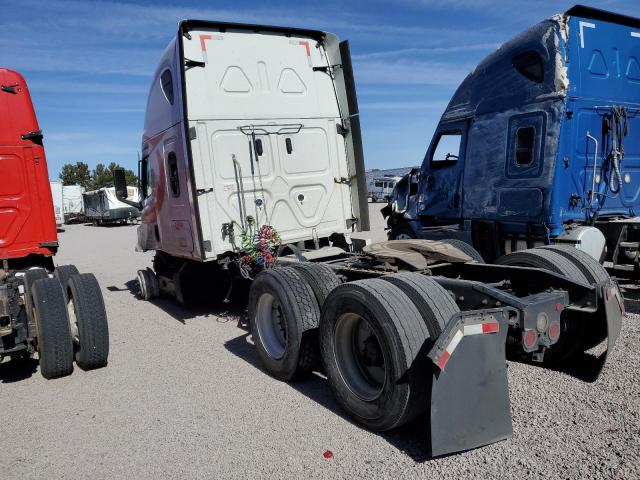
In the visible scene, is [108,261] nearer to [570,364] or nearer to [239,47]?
[239,47]

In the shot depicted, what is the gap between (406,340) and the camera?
344 centimetres

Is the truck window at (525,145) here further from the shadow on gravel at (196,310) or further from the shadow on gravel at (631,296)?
the shadow on gravel at (196,310)

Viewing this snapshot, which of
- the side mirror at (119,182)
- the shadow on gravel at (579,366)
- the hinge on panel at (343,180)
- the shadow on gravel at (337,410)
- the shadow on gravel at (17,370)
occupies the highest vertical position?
the side mirror at (119,182)

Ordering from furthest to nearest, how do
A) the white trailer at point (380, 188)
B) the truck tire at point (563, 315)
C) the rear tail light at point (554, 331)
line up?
the white trailer at point (380, 188) < the truck tire at point (563, 315) < the rear tail light at point (554, 331)

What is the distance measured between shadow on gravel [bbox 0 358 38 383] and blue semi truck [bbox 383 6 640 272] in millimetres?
5983

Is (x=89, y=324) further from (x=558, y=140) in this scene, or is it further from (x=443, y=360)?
(x=558, y=140)

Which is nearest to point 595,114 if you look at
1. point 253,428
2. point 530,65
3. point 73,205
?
point 530,65

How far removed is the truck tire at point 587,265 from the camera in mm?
4582

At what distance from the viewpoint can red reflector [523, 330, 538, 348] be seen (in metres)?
3.63

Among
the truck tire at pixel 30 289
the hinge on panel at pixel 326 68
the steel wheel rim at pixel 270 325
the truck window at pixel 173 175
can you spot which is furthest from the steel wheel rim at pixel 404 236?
the truck tire at pixel 30 289

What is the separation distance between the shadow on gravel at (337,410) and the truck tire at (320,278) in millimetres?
697

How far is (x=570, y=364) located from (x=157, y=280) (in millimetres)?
6527

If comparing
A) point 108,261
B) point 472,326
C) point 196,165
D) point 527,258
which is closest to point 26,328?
point 196,165

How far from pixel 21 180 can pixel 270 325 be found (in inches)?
125
